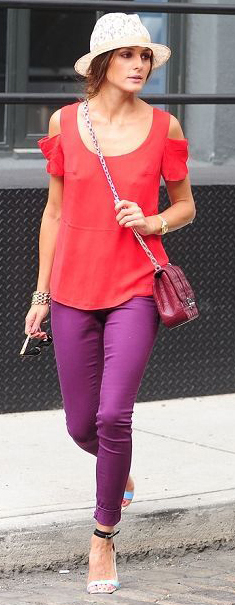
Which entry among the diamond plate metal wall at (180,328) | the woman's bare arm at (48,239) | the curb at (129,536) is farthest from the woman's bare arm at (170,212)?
the diamond plate metal wall at (180,328)

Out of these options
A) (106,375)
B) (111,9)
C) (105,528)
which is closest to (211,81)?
(111,9)

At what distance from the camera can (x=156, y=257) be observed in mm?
4328

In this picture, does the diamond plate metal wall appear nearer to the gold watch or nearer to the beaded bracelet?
the beaded bracelet

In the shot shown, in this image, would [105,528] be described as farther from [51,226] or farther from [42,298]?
[51,226]

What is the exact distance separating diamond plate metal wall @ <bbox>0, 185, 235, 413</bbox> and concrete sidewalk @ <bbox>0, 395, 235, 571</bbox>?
216 mm

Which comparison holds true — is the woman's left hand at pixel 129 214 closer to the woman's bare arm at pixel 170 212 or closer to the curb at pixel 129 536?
the woman's bare arm at pixel 170 212

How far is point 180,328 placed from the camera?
7.07 metres

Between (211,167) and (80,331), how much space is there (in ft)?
12.4

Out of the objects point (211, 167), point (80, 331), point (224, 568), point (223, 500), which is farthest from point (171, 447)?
point (211, 167)

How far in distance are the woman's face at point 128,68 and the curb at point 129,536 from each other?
1575 millimetres

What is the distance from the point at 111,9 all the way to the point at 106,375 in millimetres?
3176

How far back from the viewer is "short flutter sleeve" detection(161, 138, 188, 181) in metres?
4.35

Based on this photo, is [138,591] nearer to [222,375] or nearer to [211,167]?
[222,375]

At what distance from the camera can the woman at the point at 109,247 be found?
4.21 meters
